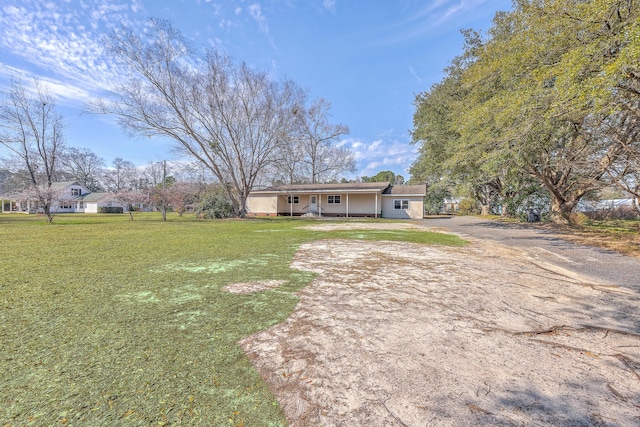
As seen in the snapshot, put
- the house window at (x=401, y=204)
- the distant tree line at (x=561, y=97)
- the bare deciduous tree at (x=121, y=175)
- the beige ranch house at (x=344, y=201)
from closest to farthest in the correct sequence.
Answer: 1. the distant tree line at (x=561, y=97)
2. the beige ranch house at (x=344, y=201)
3. the house window at (x=401, y=204)
4. the bare deciduous tree at (x=121, y=175)

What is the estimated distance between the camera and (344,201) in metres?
24.8

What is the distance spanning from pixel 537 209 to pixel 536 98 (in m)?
17.1

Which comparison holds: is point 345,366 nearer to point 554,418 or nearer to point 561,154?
point 554,418

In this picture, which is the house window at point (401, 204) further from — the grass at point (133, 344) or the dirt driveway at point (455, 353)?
the grass at point (133, 344)

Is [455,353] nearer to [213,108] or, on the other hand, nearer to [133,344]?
[133,344]

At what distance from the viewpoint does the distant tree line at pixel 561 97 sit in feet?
19.7

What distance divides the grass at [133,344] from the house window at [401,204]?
2017 cm

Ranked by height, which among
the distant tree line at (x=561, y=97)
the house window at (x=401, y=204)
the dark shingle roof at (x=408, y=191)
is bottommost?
the house window at (x=401, y=204)

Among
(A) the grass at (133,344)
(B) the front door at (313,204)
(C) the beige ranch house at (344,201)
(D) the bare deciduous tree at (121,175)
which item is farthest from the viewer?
(D) the bare deciduous tree at (121,175)

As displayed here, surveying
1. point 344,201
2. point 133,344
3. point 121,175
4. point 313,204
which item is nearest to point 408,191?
point 344,201

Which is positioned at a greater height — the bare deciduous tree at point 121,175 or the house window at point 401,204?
the bare deciduous tree at point 121,175

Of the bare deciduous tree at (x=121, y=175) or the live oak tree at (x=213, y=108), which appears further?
the bare deciduous tree at (x=121, y=175)

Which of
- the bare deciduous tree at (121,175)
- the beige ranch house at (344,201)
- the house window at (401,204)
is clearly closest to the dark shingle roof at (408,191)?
the beige ranch house at (344,201)

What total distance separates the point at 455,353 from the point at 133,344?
2.68 metres
